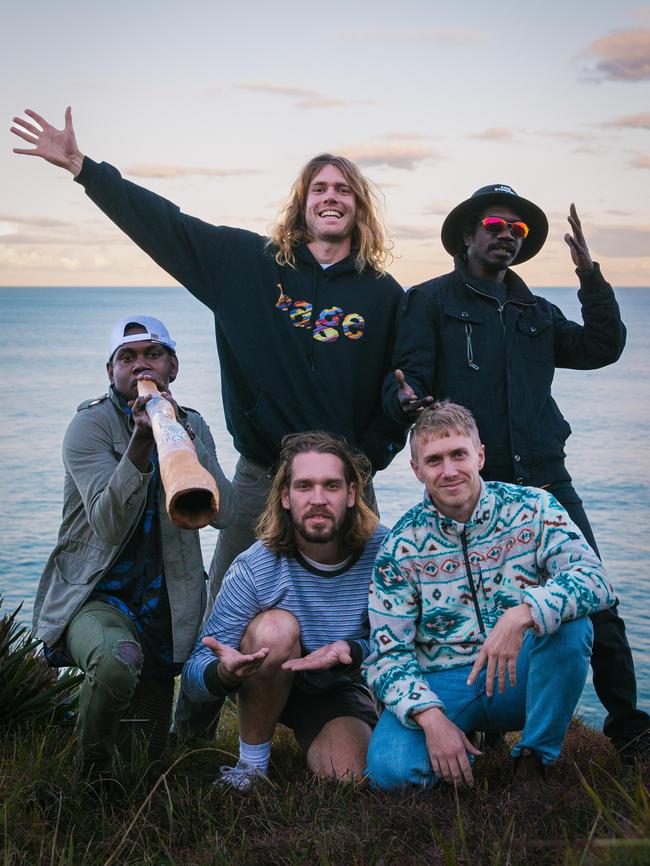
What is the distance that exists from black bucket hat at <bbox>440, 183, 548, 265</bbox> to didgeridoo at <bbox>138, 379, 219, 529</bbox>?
80.8 inches

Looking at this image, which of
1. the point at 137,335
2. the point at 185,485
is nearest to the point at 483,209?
the point at 137,335

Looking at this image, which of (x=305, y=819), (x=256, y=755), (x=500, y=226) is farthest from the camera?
(x=500, y=226)

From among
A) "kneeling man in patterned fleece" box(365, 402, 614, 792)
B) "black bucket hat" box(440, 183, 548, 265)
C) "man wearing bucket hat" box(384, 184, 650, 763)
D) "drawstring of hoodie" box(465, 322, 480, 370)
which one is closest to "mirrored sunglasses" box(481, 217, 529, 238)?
"man wearing bucket hat" box(384, 184, 650, 763)

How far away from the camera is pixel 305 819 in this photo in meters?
3.95

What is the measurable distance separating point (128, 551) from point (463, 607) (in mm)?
1577

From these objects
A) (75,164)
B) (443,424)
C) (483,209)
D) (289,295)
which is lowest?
(443,424)

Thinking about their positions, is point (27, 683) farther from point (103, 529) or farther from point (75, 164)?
point (75, 164)

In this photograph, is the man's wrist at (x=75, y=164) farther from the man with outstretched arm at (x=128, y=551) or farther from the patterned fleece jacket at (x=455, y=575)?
the patterned fleece jacket at (x=455, y=575)

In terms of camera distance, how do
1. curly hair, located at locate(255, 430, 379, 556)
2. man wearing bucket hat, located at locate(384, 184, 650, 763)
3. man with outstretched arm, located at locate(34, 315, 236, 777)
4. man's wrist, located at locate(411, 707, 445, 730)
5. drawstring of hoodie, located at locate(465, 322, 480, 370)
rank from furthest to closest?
drawstring of hoodie, located at locate(465, 322, 480, 370) → man wearing bucket hat, located at locate(384, 184, 650, 763) → curly hair, located at locate(255, 430, 379, 556) → man with outstretched arm, located at locate(34, 315, 236, 777) → man's wrist, located at locate(411, 707, 445, 730)

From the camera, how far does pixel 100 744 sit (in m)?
4.44

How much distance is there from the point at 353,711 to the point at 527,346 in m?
1.98

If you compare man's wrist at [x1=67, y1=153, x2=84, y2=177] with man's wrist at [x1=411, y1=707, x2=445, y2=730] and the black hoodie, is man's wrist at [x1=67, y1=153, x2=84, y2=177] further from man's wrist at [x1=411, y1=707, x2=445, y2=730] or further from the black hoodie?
man's wrist at [x1=411, y1=707, x2=445, y2=730]

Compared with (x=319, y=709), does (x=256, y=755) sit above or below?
below

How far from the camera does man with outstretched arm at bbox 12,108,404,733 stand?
5348 millimetres
